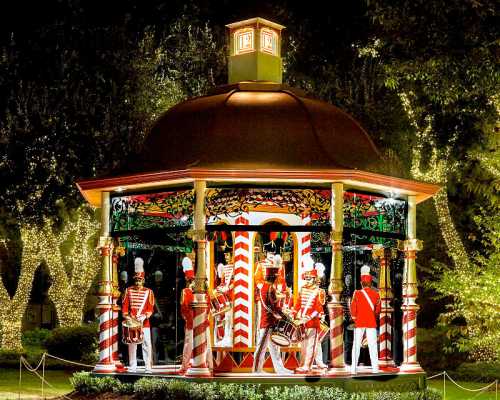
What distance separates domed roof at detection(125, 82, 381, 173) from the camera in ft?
57.1

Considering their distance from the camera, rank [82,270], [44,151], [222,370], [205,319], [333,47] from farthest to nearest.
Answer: [82,270]
[333,47]
[44,151]
[222,370]
[205,319]

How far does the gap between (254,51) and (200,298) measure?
196 inches

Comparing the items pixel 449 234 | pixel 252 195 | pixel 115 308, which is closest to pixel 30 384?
pixel 115 308

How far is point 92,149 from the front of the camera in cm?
2869

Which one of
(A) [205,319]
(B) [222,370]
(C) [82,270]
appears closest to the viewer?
(A) [205,319]

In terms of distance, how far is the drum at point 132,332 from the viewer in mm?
19391

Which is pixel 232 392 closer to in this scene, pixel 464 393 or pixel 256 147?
pixel 256 147

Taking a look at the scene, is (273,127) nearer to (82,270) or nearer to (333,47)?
(333,47)

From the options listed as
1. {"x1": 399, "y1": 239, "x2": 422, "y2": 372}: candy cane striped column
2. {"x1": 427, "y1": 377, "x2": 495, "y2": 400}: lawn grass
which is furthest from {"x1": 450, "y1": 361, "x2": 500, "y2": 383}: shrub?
{"x1": 399, "y1": 239, "x2": 422, "y2": 372}: candy cane striped column

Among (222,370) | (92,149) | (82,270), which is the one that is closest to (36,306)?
(82,270)

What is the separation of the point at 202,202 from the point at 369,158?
2995mm

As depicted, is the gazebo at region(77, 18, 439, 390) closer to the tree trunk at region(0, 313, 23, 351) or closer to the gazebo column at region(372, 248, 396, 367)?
the gazebo column at region(372, 248, 396, 367)

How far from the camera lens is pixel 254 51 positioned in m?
19.8

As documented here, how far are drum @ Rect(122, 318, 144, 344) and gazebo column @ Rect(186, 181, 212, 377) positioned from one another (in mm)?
2660
